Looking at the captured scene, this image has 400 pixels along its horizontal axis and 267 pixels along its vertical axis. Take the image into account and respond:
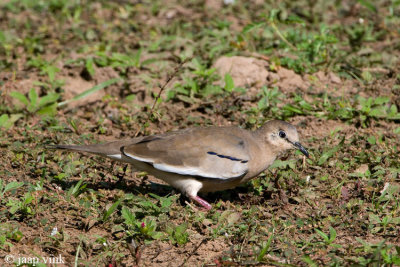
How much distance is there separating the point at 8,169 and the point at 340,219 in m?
3.54

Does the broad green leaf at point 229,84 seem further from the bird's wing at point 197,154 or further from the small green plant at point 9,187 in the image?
the small green plant at point 9,187

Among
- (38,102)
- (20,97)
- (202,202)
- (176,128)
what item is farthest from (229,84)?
(20,97)

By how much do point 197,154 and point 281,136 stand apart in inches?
38.8

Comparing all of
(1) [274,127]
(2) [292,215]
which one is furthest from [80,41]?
(2) [292,215]

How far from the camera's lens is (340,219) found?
558 cm

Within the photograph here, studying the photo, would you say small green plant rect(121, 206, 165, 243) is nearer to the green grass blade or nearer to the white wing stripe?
the white wing stripe

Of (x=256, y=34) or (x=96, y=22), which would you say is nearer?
(x=256, y=34)

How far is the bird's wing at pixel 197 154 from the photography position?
585 centimetres


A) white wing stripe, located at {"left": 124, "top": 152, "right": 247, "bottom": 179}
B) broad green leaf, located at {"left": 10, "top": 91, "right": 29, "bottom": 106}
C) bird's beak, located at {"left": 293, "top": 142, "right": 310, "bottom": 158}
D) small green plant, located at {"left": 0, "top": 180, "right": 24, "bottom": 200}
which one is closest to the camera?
small green plant, located at {"left": 0, "top": 180, "right": 24, "bottom": 200}

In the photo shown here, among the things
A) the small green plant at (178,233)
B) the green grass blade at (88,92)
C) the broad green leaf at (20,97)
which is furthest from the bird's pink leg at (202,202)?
the broad green leaf at (20,97)

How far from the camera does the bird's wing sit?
19.2 ft

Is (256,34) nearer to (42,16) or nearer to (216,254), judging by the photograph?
(42,16)

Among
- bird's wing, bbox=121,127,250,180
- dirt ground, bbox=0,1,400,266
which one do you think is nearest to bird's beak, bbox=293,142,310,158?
dirt ground, bbox=0,1,400,266

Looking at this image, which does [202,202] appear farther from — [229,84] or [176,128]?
[229,84]
